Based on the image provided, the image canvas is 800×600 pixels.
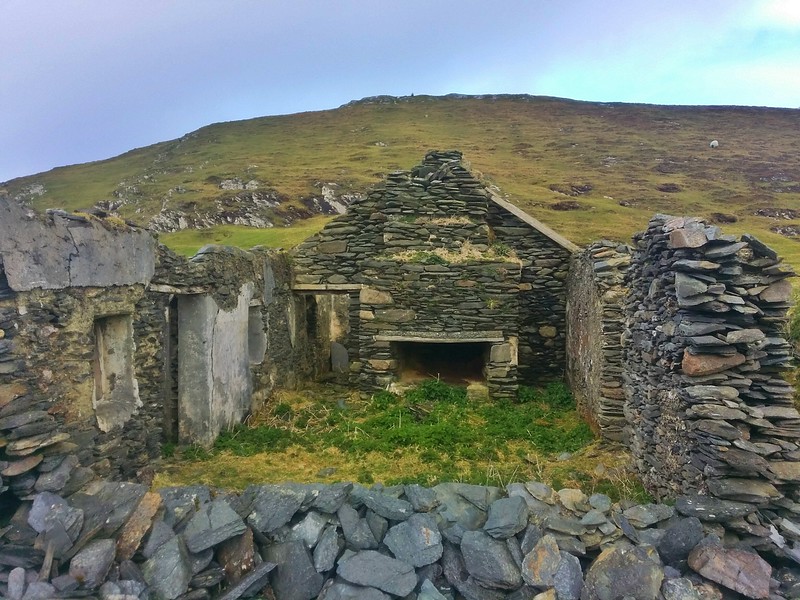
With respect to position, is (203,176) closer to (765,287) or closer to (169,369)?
(169,369)

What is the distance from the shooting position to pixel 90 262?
643 centimetres

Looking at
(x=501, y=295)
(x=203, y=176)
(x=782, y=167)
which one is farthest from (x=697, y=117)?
(x=501, y=295)

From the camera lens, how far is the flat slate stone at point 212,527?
13.9 ft

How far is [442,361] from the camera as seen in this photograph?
14.1 meters

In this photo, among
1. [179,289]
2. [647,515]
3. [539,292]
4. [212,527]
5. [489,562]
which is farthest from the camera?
[539,292]

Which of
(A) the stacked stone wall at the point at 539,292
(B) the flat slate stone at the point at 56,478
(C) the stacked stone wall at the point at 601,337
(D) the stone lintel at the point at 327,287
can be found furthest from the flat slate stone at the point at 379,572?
(A) the stacked stone wall at the point at 539,292

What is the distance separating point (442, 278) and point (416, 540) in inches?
295

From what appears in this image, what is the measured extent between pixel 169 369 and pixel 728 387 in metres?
7.32

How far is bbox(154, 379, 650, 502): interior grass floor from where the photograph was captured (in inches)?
291

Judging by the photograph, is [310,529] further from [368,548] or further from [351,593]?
[351,593]

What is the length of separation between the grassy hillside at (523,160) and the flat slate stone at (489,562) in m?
16.1

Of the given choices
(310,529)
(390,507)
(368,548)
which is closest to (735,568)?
(390,507)

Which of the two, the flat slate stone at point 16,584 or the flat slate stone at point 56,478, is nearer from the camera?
the flat slate stone at point 16,584

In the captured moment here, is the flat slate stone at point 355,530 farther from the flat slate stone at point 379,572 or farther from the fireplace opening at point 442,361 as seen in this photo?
the fireplace opening at point 442,361
